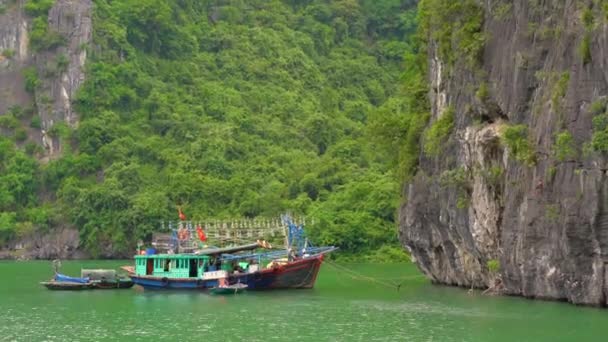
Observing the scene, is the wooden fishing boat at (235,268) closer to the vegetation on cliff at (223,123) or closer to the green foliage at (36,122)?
the vegetation on cliff at (223,123)

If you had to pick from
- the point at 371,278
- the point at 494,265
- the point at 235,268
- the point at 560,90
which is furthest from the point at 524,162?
the point at 371,278

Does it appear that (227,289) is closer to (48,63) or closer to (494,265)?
(494,265)

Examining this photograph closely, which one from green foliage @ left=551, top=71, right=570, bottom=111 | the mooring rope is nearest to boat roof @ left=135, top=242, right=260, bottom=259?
the mooring rope

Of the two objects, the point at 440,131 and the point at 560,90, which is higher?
the point at 560,90

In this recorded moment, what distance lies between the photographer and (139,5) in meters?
108

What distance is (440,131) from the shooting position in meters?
48.4

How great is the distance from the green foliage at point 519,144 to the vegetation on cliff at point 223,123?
34.2 metres

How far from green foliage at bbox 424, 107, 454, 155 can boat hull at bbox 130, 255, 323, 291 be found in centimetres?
631

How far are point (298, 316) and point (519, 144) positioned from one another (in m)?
9.29

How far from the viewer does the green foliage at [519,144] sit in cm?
4144

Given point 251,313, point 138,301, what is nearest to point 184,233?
point 138,301

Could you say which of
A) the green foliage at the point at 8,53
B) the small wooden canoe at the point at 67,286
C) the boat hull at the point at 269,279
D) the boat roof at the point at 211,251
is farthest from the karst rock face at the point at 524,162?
the green foliage at the point at 8,53

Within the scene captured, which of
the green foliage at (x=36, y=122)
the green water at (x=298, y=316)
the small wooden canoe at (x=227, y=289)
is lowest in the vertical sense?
the green water at (x=298, y=316)

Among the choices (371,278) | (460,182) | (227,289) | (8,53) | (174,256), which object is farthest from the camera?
(8,53)
